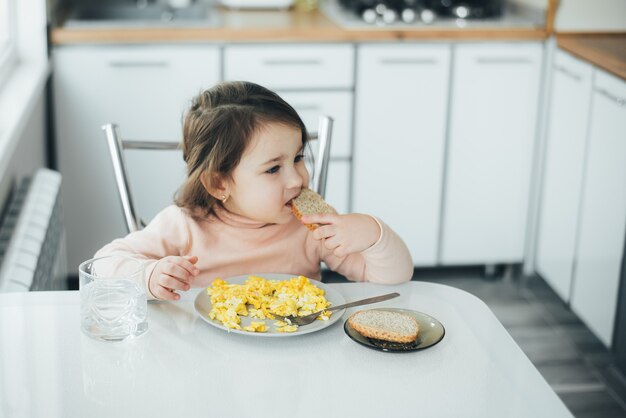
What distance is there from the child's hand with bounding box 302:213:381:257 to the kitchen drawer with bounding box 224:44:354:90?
169 centimetres

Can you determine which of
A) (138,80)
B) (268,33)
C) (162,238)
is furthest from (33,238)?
(268,33)

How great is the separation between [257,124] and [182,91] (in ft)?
5.16

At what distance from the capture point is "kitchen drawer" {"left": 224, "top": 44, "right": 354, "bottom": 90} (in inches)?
119

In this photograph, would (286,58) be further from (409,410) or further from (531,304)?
(409,410)

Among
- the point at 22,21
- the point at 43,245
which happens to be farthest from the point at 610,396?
A: the point at 22,21

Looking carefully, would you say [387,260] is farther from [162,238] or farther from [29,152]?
[29,152]

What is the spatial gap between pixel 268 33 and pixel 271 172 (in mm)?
1575

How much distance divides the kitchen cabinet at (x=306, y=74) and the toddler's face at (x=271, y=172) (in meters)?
1.51

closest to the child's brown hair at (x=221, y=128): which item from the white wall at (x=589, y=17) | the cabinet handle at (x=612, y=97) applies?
the cabinet handle at (x=612, y=97)

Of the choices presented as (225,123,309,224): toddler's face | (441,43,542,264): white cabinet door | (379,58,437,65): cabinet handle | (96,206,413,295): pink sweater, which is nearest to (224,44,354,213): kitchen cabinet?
(379,58,437,65): cabinet handle

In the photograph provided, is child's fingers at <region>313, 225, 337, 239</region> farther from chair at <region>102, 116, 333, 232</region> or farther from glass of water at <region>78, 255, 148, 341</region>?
chair at <region>102, 116, 333, 232</region>

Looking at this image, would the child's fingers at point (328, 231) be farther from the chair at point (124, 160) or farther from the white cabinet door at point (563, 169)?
the white cabinet door at point (563, 169)

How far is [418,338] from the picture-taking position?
1194 mm

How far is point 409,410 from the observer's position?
3.33 feet
